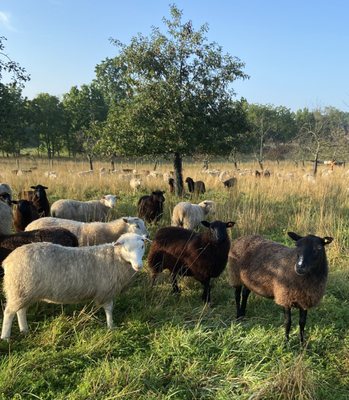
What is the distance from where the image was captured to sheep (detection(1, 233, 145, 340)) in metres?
3.91

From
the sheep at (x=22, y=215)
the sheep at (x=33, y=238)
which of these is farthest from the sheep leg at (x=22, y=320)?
the sheep at (x=22, y=215)

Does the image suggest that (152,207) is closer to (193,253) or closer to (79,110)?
(193,253)

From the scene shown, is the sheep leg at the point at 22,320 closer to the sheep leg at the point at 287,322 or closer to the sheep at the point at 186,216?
the sheep leg at the point at 287,322

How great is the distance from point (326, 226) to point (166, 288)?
179 inches

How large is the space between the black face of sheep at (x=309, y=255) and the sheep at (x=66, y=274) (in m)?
1.91

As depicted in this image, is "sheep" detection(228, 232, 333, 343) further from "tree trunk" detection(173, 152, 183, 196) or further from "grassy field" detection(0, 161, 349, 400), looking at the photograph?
"tree trunk" detection(173, 152, 183, 196)

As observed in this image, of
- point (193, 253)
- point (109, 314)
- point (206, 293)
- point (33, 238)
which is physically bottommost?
point (206, 293)

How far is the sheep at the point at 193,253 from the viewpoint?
5.27 metres

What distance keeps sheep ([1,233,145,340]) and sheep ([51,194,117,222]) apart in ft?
14.2

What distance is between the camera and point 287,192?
12.0 m

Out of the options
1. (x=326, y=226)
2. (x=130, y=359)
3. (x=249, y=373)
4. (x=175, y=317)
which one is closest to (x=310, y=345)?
(x=249, y=373)

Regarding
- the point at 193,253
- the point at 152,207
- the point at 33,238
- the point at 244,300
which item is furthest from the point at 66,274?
the point at 152,207

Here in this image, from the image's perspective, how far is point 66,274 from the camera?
4.13 m

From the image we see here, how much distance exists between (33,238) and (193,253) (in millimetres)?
2462
